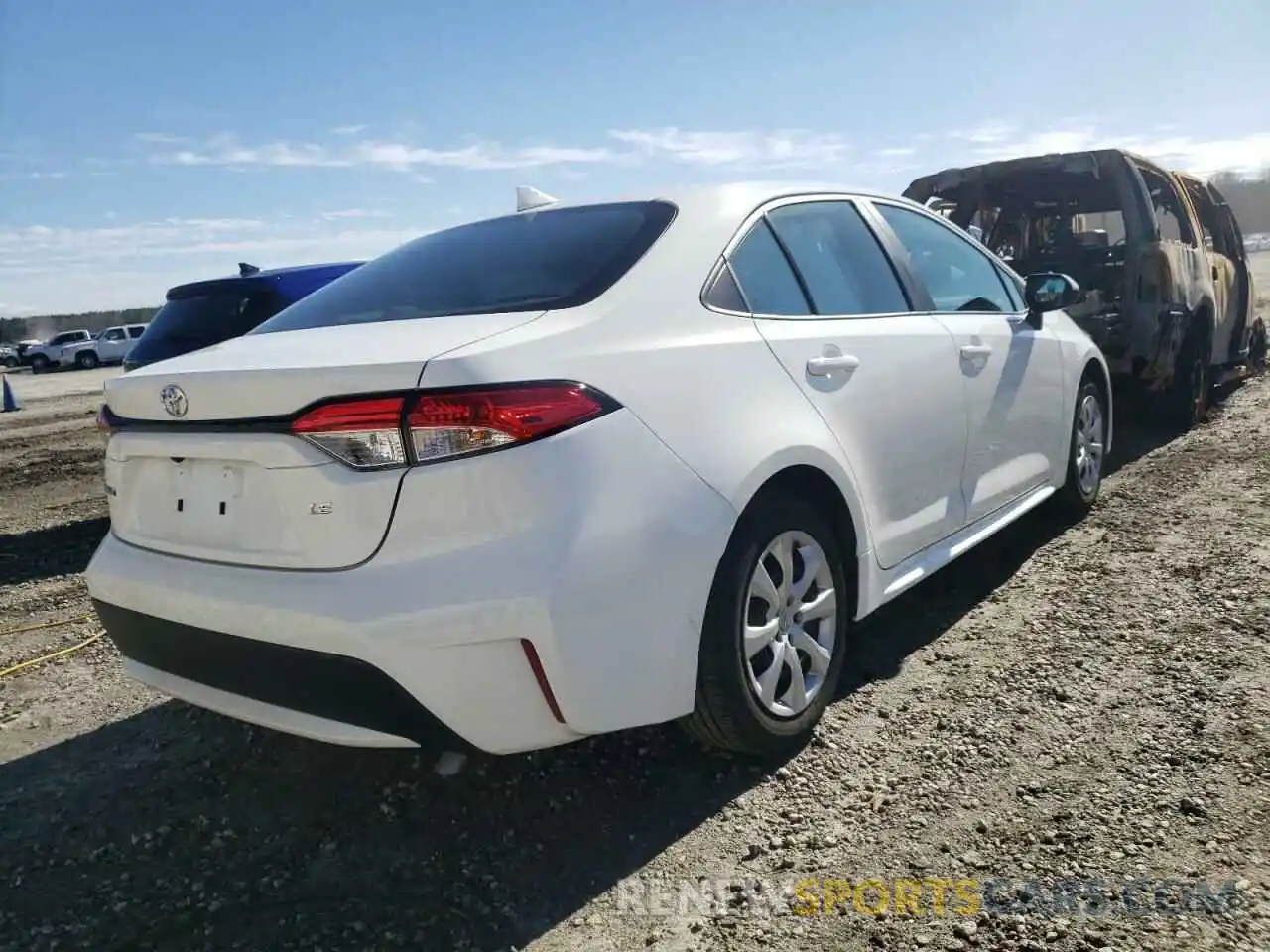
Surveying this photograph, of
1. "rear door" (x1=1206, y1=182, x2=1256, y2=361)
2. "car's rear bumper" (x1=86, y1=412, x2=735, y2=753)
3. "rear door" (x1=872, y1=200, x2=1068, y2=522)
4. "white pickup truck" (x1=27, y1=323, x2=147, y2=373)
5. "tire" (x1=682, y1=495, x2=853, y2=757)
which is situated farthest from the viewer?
"white pickup truck" (x1=27, y1=323, x2=147, y2=373)

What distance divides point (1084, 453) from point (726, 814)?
10.9 feet

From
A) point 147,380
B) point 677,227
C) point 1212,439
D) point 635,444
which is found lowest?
point 1212,439

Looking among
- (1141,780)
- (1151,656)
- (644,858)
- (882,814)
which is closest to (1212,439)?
(1151,656)

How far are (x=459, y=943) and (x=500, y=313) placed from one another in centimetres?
145

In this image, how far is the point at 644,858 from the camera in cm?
240

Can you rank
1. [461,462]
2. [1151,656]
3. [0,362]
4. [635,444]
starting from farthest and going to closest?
[0,362] < [1151,656] < [635,444] < [461,462]

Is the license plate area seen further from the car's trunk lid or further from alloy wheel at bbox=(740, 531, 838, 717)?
alloy wheel at bbox=(740, 531, 838, 717)

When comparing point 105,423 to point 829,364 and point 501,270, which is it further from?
point 829,364

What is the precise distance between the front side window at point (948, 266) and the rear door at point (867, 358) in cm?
25

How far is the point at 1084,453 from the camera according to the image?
5008 millimetres

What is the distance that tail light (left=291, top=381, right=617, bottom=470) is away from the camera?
2.09m

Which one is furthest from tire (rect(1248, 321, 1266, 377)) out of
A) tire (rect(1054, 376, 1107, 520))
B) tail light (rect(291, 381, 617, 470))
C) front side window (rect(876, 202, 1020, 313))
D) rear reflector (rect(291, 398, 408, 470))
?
rear reflector (rect(291, 398, 408, 470))

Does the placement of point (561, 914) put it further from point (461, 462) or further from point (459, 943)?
point (461, 462)

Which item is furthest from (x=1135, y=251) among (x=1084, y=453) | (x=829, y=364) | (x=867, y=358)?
(x=829, y=364)
